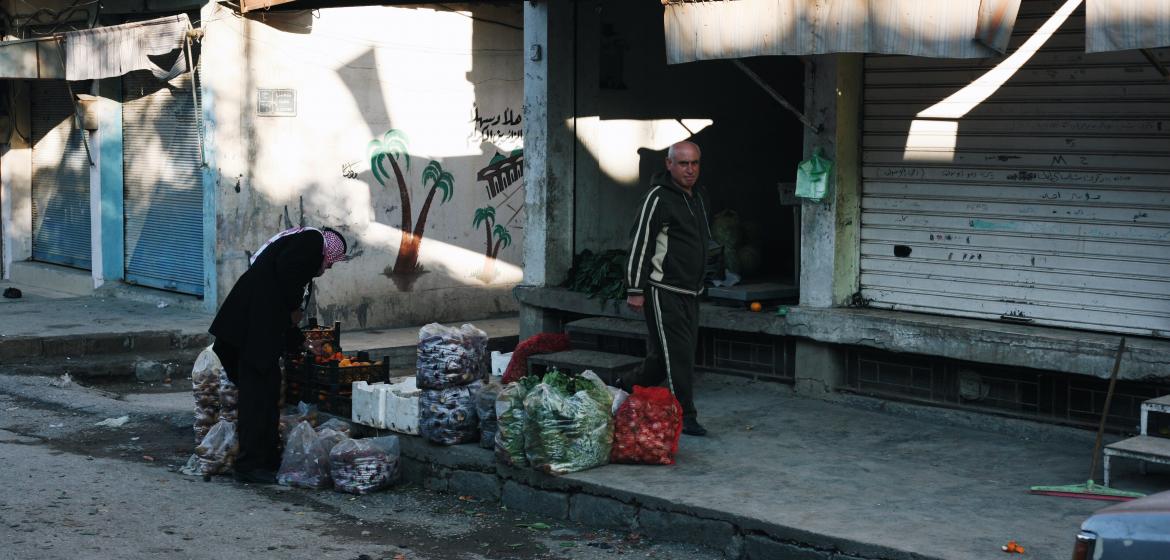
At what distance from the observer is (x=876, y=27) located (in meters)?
7.31

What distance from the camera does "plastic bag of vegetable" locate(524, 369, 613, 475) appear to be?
22.5 ft

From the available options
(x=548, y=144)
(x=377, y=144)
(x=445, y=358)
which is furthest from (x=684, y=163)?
(x=377, y=144)

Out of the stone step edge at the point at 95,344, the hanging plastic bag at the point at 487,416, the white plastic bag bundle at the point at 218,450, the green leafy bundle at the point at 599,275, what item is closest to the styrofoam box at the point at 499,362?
the green leafy bundle at the point at 599,275

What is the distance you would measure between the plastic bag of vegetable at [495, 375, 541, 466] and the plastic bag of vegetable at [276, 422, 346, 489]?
3.66 feet

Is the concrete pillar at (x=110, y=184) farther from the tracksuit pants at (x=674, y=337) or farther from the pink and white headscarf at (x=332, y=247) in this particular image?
the tracksuit pants at (x=674, y=337)

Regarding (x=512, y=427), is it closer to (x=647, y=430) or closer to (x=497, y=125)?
(x=647, y=430)

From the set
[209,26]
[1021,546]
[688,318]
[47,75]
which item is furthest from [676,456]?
[47,75]

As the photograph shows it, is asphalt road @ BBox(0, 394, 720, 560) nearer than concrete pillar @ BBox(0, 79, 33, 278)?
Yes

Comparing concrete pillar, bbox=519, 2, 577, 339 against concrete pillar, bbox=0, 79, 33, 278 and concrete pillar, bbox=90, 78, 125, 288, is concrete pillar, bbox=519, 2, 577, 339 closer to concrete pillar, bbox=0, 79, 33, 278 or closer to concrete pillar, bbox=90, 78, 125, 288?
concrete pillar, bbox=90, 78, 125, 288

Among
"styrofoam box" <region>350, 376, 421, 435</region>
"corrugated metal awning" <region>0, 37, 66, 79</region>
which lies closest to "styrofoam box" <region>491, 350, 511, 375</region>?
"styrofoam box" <region>350, 376, 421, 435</region>

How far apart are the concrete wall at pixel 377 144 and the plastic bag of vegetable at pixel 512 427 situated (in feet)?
21.2

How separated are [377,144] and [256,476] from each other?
650 cm

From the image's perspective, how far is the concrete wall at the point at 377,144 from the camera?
42.1ft

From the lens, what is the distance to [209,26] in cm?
1275
